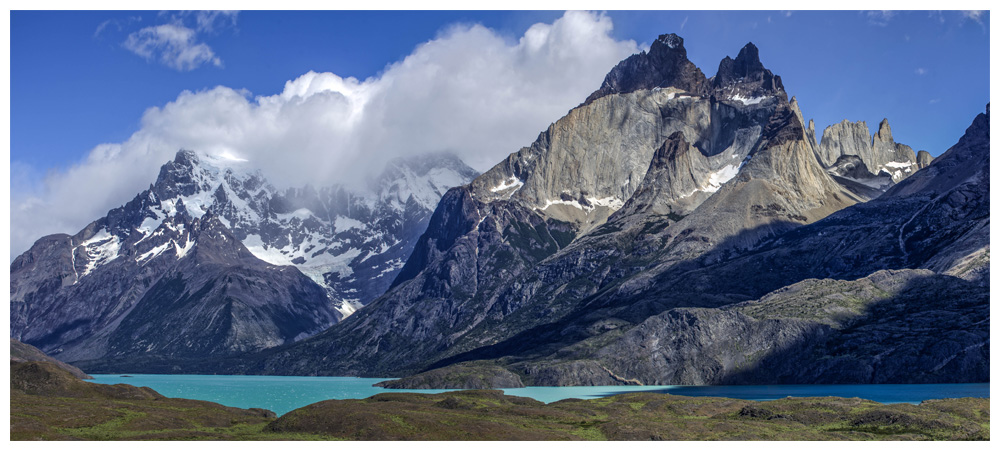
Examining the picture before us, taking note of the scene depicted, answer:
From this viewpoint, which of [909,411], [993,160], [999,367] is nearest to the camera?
[993,160]

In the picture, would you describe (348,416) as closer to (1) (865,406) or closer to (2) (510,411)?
(2) (510,411)

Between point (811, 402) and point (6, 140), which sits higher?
point (6, 140)
